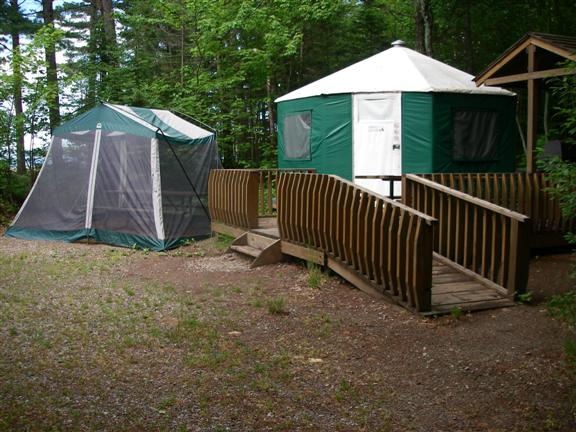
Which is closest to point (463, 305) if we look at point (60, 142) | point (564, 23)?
point (60, 142)

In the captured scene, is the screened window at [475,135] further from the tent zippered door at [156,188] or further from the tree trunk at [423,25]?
the tent zippered door at [156,188]

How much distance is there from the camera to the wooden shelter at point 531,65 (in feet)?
25.2

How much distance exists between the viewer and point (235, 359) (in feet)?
13.7

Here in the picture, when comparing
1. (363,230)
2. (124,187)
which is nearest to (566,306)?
(363,230)

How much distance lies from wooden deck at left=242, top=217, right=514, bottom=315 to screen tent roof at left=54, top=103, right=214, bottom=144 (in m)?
5.01

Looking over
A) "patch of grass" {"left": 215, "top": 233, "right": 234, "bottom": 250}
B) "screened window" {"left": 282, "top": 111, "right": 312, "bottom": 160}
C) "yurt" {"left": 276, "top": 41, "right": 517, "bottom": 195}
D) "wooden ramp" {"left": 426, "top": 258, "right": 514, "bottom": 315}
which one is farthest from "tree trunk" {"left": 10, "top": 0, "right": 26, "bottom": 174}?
"wooden ramp" {"left": 426, "top": 258, "right": 514, "bottom": 315}

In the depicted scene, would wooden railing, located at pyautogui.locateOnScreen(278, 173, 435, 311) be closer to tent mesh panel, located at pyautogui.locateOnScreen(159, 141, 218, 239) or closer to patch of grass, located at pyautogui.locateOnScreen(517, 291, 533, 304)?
patch of grass, located at pyautogui.locateOnScreen(517, 291, 533, 304)

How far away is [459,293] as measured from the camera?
213 inches

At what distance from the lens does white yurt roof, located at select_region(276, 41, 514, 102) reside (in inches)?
414

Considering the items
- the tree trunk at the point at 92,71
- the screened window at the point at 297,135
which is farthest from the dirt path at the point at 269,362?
the tree trunk at the point at 92,71

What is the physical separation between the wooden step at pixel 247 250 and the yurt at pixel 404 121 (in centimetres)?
324

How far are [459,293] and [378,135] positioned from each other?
5624 millimetres

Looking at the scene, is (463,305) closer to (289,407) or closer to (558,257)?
(289,407)

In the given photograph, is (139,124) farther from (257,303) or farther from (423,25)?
(423,25)
